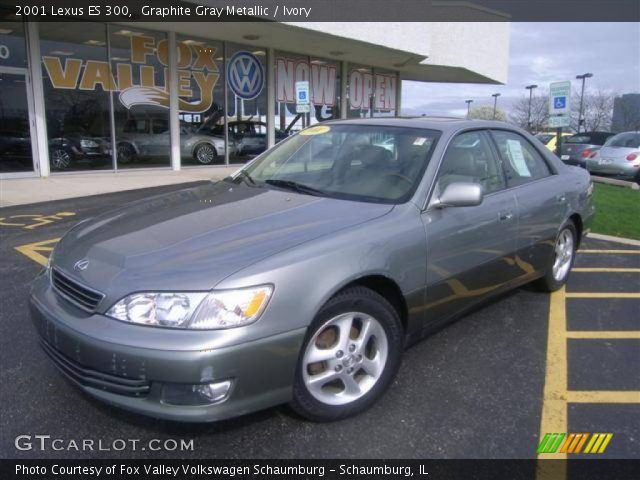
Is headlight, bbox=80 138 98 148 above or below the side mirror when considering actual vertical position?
below

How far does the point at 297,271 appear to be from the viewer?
2.43 m

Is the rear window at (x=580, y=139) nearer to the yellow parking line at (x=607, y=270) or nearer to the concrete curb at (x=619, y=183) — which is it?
the concrete curb at (x=619, y=183)

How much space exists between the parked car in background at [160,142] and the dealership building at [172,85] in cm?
3

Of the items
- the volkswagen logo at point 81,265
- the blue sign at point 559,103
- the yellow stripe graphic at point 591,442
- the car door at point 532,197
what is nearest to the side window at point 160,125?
the blue sign at point 559,103

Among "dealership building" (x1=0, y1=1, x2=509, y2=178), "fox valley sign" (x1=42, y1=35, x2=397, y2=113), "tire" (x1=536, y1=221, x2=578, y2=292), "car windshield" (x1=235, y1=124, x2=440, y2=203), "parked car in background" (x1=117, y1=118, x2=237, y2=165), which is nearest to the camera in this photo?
"car windshield" (x1=235, y1=124, x2=440, y2=203)

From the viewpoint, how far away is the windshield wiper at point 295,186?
3320mm

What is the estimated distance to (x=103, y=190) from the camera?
1073cm

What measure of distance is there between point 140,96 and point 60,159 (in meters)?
2.63

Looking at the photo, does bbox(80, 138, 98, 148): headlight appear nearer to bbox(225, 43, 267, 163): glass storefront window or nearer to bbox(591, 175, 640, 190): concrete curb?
bbox(225, 43, 267, 163): glass storefront window

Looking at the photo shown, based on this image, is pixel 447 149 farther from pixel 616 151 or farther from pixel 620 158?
pixel 616 151

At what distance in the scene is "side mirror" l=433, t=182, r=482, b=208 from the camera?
307 cm

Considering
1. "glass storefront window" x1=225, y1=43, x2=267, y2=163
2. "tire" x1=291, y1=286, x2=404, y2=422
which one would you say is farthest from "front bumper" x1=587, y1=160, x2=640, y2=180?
"tire" x1=291, y1=286, x2=404, y2=422

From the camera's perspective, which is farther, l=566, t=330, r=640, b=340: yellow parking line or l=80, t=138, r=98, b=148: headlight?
l=80, t=138, r=98, b=148: headlight

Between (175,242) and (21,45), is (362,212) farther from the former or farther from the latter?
(21,45)
